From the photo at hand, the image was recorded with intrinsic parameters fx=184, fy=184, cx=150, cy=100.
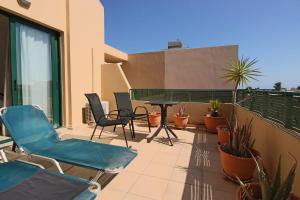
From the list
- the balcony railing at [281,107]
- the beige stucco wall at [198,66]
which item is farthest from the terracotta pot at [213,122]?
the beige stucco wall at [198,66]

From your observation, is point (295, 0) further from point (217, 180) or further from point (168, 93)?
point (217, 180)

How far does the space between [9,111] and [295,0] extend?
562 cm

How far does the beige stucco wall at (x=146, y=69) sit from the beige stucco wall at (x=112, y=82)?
3.71 m

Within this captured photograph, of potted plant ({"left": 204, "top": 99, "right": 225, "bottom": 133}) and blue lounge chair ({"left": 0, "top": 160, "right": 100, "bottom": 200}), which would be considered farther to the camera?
potted plant ({"left": 204, "top": 99, "right": 225, "bottom": 133})

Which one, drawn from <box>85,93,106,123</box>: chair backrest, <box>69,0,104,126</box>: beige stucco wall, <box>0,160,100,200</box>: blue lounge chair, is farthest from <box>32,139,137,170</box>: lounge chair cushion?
<box>69,0,104,126</box>: beige stucco wall

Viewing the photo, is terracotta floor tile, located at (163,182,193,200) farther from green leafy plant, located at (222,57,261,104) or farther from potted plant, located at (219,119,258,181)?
green leafy plant, located at (222,57,261,104)

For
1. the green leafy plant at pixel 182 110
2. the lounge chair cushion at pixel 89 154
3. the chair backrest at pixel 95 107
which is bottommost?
the lounge chair cushion at pixel 89 154

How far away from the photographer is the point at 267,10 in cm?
598

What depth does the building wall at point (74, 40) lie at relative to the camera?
12.9 feet

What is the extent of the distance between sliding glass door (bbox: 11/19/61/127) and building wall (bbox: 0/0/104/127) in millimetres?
185

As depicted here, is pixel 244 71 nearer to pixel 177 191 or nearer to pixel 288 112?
pixel 288 112

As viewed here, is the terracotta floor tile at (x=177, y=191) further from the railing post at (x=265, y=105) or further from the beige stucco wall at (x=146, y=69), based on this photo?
the beige stucco wall at (x=146, y=69)

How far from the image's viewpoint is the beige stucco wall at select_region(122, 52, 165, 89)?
994 cm

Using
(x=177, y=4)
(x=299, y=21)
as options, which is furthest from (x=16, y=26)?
(x=299, y=21)
